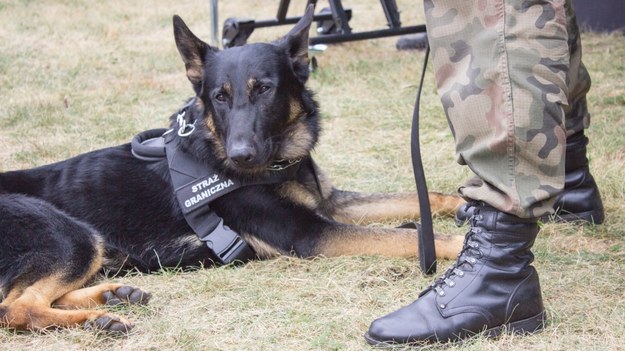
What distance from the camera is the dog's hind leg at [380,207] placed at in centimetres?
394

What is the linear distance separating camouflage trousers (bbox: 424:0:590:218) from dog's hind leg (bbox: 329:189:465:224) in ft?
5.04

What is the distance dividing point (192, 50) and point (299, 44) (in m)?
0.51

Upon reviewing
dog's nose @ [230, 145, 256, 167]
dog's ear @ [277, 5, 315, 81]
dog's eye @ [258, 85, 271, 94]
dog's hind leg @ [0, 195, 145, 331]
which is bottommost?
dog's hind leg @ [0, 195, 145, 331]

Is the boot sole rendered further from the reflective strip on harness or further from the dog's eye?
the dog's eye

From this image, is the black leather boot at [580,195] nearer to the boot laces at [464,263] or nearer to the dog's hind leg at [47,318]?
the boot laces at [464,263]

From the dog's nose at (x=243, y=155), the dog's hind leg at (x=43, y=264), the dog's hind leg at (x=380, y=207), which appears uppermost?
the dog's nose at (x=243, y=155)

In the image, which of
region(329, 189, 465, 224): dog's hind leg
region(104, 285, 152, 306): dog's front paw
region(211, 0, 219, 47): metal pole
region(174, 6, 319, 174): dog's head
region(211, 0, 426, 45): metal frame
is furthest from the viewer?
region(211, 0, 219, 47): metal pole

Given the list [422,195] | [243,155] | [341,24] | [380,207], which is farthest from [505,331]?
[341,24]

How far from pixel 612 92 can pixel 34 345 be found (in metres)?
4.85

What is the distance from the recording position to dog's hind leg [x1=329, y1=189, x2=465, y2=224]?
155 inches

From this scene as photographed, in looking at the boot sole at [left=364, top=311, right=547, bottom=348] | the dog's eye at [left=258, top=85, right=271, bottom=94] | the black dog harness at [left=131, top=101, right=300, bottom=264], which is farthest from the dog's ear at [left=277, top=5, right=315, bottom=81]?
the boot sole at [left=364, top=311, right=547, bottom=348]

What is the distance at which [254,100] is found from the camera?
11.2 feet

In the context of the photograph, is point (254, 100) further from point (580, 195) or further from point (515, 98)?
point (580, 195)

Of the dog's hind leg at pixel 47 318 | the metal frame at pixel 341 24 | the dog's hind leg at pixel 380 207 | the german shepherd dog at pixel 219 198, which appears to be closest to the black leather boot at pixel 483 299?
the german shepherd dog at pixel 219 198
